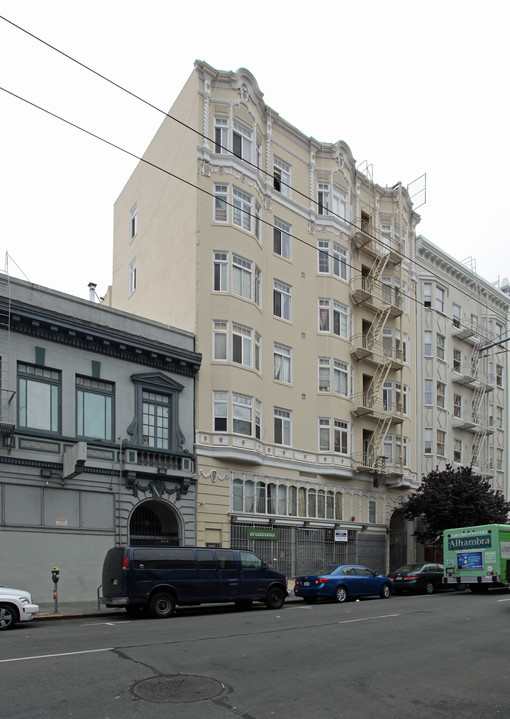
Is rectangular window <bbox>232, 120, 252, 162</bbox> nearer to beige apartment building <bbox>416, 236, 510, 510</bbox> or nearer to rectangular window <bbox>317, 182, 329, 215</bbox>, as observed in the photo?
rectangular window <bbox>317, 182, 329, 215</bbox>

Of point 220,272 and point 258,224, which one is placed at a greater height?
point 258,224

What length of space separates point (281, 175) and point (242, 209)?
178 inches

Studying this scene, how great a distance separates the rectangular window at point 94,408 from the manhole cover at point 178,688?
13.8 meters

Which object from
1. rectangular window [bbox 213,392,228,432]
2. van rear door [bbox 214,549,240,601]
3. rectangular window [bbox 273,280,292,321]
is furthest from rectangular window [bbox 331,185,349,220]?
van rear door [bbox 214,549,240,601]

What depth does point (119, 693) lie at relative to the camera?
27.0 feet

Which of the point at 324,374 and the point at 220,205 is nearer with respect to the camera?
the point at 220,205

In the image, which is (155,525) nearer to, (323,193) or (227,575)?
(227,575)

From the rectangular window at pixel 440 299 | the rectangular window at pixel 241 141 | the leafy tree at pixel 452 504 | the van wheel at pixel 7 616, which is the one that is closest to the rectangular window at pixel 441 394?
the rectangular window at pixel 440 299

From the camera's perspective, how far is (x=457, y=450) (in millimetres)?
41594

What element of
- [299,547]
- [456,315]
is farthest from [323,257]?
[456,315]

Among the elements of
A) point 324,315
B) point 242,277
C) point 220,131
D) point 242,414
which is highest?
point 220,131

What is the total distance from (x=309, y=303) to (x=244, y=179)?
21.1 ft

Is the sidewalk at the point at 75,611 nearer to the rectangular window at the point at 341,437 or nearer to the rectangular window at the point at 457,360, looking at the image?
the rectangular window at the point at 341,437

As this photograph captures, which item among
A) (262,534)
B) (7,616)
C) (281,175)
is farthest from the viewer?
(281,175)
